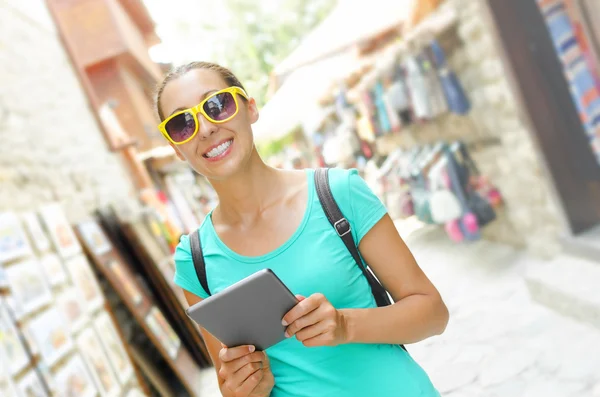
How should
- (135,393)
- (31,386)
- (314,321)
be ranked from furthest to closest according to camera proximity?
1. (135,393)
2. (31,386)
3. (314,321)

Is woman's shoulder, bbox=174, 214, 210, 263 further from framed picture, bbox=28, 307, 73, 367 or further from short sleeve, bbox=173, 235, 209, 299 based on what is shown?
framed picture, bbox=28, 307, 73, 367

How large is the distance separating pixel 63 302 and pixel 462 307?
2936 mm

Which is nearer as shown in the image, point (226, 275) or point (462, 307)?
point (226, 275)

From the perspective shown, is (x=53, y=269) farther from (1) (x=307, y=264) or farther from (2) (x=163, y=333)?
(1) (x=307, y=264)

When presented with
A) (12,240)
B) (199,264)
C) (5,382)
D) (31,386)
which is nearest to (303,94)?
(12,240)

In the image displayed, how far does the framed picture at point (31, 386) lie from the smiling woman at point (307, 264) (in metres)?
2.06

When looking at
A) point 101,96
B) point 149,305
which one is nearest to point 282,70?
point 149,305

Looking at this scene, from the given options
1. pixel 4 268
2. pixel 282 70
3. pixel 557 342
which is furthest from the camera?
pixel 282 70

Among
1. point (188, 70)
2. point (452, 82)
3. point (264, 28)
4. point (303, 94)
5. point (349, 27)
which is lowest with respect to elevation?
point (452, 82)

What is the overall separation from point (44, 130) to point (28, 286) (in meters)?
2.42

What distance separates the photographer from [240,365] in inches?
49.4

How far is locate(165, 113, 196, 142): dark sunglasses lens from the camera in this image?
51.6 inches

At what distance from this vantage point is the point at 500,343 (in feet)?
12.7

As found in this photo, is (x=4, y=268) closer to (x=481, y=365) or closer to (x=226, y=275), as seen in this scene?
(x=226, y=275)
